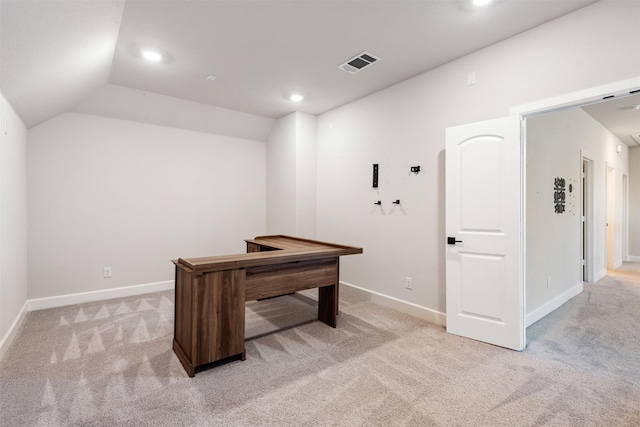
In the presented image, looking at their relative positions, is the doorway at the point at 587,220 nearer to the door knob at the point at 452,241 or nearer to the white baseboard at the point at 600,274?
the white baseboard at the point at 600,274

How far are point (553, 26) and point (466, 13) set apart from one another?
742mm

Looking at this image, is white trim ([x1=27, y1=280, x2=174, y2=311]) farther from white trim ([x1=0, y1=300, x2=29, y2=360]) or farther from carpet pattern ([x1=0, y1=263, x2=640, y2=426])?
carpet pattern ([x1=0, y1=263, x2=640, y2=426])

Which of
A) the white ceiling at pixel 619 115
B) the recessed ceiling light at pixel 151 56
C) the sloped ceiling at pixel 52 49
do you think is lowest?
the sloped ceiling at pixel 52 49

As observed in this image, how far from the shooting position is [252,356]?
2.51 m

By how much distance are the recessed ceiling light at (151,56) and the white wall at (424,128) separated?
2.45m

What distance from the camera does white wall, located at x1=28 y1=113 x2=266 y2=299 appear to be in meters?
3.70

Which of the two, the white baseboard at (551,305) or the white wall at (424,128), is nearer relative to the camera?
the white wall at (424,128)

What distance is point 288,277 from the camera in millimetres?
2812

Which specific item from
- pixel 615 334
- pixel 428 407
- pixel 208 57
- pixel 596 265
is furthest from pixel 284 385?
pixel 596 265

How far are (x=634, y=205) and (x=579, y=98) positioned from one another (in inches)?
287

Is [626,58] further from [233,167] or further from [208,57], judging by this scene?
[233,167]

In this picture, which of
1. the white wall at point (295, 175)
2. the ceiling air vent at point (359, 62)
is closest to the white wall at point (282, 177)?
the white wall at point (295, 175)

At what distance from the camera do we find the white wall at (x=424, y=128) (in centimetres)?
227

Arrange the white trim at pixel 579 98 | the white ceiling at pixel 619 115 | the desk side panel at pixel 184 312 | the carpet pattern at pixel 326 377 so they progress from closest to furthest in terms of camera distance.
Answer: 1. the carpet pattern at pixel 326 377
2. the white trim at pixel 579 98
3. the desk side panel at pixel 184 312
4. the white ceiling at pixel 619 115
